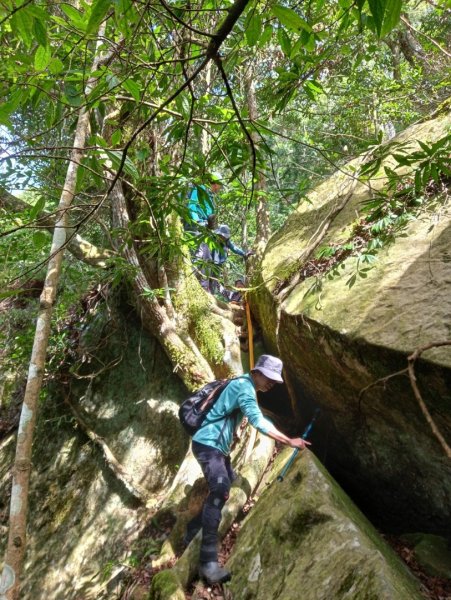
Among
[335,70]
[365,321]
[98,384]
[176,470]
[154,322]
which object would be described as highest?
[335,70]

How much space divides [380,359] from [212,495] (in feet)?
7.15

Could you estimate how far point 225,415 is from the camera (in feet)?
14.3

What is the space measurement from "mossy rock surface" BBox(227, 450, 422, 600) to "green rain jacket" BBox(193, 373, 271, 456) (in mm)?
732

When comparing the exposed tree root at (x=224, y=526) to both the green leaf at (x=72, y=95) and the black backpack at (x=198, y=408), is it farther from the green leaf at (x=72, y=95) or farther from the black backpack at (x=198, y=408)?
the green leaf at (x=72, y=95)

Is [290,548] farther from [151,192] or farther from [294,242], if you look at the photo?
[294,242]

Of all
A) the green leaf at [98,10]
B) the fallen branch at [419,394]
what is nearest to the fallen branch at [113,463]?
the fallen branch at [419,394]

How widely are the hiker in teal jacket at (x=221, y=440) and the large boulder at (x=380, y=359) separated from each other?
0.67 meters

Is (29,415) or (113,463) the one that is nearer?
(29,415)

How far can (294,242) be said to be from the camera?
6.18m

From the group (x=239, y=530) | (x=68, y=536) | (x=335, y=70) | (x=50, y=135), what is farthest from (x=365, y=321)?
(x=335, y=70)

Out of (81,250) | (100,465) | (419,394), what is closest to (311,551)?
(419,394)

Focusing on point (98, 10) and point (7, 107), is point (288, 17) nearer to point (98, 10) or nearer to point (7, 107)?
point (98, 10)

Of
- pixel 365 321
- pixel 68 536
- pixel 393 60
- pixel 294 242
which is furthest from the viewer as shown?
pixel 393 60

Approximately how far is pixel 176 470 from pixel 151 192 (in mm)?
4296
